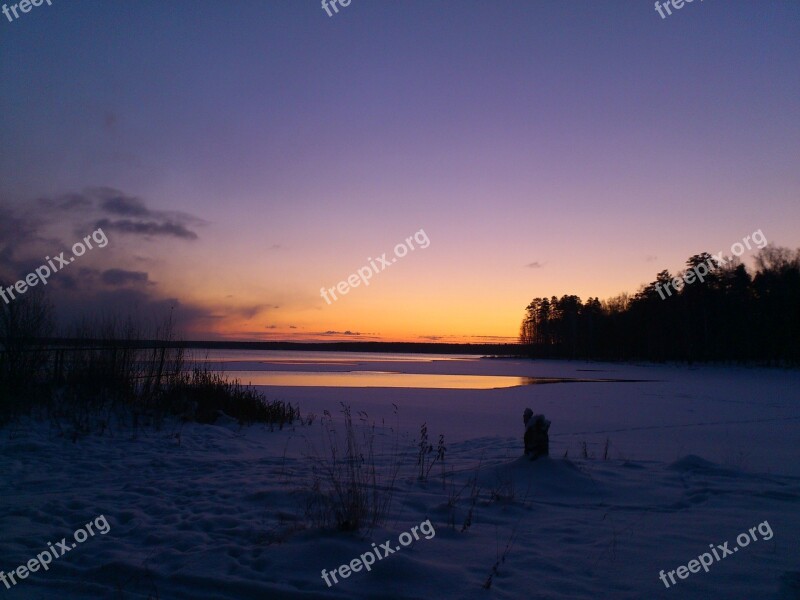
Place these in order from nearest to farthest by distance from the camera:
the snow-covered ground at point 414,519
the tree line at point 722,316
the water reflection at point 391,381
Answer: the snow-covered ground at point 414,519, the water reflection at point 391,381, the tree line at point 722,316

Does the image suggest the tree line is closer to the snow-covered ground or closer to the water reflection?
the water reflection

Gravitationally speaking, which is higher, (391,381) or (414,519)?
(414,519)

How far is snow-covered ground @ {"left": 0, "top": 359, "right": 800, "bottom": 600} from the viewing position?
3.56 metres

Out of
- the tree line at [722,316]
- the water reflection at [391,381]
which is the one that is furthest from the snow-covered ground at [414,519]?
the tree line at [722,316]

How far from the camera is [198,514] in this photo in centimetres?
504

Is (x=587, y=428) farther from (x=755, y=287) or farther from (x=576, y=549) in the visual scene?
(x=755, y=287)

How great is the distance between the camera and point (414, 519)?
495 centimetres

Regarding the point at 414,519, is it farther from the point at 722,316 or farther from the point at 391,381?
the point at 722,316

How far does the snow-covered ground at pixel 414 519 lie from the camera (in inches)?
140

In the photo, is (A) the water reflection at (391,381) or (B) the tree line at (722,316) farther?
(B) the tree line at (722,316)

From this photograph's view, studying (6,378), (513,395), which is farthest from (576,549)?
(513,395)

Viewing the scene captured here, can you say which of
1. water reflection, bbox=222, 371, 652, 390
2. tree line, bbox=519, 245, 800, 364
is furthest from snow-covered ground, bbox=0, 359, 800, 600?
tree line, bbox=519, 245, 800, 364

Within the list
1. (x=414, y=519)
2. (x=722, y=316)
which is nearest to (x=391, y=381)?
(x=414, y=519)

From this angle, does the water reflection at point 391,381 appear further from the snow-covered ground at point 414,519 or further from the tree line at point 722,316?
the tree line at point 722,316
